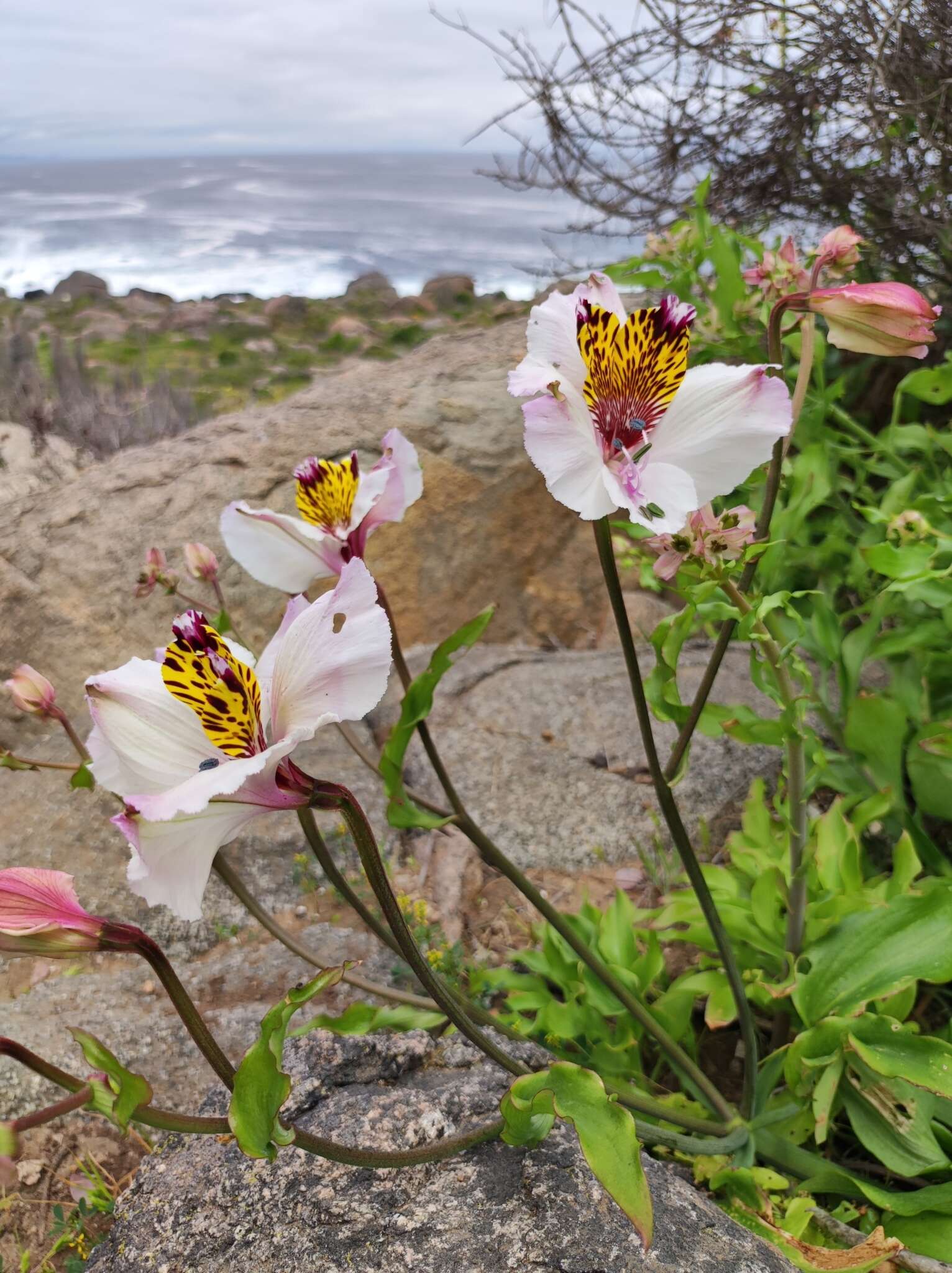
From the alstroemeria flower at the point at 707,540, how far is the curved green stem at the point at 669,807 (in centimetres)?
9

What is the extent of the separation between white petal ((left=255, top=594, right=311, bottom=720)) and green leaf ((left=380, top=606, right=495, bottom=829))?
0.90 feet

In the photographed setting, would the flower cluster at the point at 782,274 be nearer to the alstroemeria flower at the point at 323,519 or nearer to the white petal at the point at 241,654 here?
the alstroemeria flower at the point at 323,519

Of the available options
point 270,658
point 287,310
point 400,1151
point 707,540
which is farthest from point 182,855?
point 287,310

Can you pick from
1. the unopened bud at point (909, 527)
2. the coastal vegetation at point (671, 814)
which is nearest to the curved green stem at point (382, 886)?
the coastal vegetation at point (671, 814)

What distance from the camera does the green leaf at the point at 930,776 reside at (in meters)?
2.62

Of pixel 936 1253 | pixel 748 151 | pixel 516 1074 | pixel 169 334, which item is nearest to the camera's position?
pixel 516 1074

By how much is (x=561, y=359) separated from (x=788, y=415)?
35 centimetres

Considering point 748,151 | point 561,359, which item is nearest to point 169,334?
point 748,151

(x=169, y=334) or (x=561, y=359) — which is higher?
(x=561, y=359)

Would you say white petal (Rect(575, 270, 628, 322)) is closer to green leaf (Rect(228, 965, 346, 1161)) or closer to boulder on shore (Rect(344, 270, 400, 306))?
green leaf (Rect(228, 965, 346, 1161))

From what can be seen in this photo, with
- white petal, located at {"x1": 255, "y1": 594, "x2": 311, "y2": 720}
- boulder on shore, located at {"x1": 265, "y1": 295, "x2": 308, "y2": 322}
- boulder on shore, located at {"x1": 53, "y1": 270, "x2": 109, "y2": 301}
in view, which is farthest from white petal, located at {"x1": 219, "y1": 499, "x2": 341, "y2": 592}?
boulder on shore, located at {"x1": 53, "y1": 270, "x2": 109, "y2": 301}

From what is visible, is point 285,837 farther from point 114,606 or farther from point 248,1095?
point 248,1095

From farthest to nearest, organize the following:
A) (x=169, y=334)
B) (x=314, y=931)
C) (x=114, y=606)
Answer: (x=169, y=334), (x=114, y=606), (x=314, y=931)

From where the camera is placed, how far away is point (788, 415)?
1.50 meters
